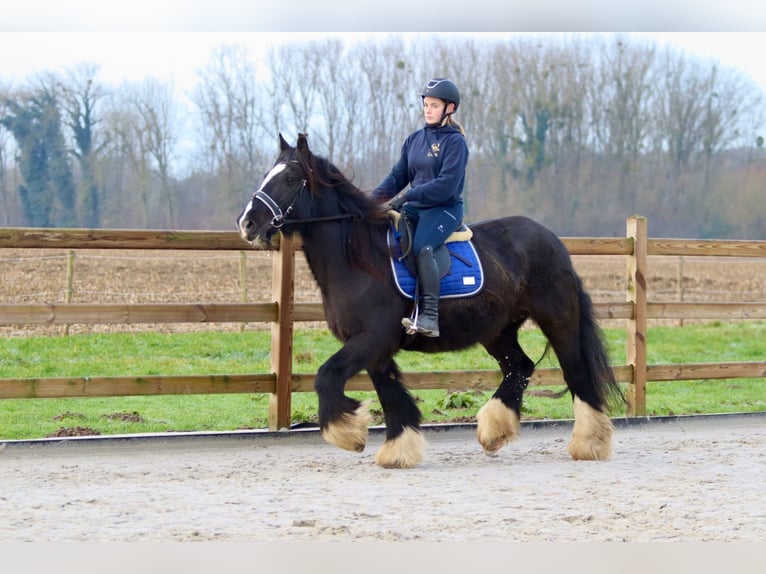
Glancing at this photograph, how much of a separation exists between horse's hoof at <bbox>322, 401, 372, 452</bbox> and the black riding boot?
0.73m

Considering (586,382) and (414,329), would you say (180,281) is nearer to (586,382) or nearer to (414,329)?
(586,382)

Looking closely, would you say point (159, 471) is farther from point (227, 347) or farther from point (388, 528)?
point (227, 347)

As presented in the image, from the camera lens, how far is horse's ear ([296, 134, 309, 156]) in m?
6.00

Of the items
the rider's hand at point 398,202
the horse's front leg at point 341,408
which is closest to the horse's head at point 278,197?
the rider's hand at point 398,202

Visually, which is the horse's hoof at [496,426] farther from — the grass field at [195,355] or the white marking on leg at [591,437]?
the grass field at [195,355]

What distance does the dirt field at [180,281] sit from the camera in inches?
586

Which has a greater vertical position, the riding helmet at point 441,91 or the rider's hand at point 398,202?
the riding helmet at point 441,91

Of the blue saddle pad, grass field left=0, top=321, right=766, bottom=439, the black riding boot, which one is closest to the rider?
the black riding boot

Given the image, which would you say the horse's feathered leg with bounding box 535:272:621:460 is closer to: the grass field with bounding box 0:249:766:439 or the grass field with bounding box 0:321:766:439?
the grass field with bounding box 0:321:766:439

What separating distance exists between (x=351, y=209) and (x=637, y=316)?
139 inches

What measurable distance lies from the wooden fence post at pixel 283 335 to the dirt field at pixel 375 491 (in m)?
0.23

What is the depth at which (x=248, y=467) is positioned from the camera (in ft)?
20.1

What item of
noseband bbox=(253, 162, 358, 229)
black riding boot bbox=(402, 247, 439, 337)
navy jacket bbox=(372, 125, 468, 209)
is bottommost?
black riding boot bbox=(402, 247, 439, 337)

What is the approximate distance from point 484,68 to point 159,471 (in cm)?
1889
